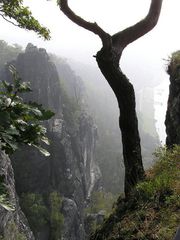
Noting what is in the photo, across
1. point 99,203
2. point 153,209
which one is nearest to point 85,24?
point 153,209

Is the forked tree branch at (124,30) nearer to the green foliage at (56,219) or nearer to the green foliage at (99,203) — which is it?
the green foliage at (56,219)

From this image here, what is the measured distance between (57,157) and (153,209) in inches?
3112

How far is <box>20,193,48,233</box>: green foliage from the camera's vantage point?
70.9 m

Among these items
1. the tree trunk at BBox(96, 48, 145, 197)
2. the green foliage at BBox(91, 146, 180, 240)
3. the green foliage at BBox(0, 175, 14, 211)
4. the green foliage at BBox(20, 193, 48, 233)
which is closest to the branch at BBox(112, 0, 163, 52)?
the tree trunk at BBox(96, 48, 145, 197)

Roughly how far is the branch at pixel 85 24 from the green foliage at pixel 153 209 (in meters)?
2.39

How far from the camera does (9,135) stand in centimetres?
313

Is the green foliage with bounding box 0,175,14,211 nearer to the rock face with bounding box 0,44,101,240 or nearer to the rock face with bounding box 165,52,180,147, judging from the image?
the rock face with bounding box 165,52,180,147

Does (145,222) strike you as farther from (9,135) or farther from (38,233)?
(38,233)

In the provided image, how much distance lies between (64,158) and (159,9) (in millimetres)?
78695

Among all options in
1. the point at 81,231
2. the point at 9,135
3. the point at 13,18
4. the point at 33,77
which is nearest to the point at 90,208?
the point at 81,231

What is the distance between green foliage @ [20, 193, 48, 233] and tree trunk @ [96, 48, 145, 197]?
65.2 m

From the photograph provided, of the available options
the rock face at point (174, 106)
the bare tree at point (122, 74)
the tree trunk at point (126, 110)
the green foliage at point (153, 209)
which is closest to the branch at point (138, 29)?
the bare tree at point (122, 74)

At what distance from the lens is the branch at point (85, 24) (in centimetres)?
757

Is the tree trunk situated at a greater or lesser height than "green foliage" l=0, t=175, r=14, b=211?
greater
